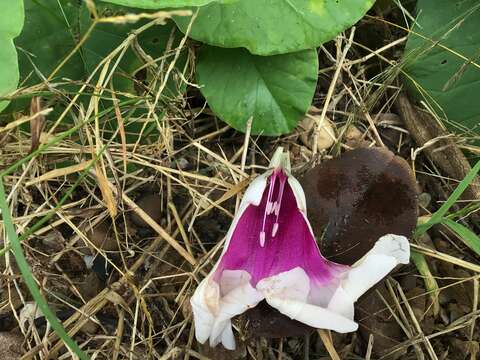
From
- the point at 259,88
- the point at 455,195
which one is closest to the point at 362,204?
the point at 455,195

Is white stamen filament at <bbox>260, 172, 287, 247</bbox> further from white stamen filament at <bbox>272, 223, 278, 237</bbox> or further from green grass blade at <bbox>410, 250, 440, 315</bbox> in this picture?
green grass blade at <bbox>410, 250, 440, 315</bbox>

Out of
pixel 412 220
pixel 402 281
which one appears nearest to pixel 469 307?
pixel 402 281

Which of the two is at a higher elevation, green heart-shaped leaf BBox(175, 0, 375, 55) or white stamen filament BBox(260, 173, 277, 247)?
green heart-shaped leaf BBox(175, 0, 375, 55)

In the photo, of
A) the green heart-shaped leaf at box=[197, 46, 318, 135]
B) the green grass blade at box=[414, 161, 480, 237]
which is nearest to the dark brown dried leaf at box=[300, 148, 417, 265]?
the green grass blade at box=[414, 161, 480, 237]

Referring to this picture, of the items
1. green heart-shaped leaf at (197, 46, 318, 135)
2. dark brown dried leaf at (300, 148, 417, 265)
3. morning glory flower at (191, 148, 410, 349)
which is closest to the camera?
morning glory flower at (191, 148, 410, 349)

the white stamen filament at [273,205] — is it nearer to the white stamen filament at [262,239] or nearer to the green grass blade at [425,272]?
the white stamen filament at [262,239]

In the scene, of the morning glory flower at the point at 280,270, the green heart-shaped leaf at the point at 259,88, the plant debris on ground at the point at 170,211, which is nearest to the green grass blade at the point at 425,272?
the plant debris on ground at the point at 170,211

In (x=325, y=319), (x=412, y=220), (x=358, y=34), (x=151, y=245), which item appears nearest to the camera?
(x=325, y=319)

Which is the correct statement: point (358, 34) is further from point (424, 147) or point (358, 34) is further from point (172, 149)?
point (172, 149)
